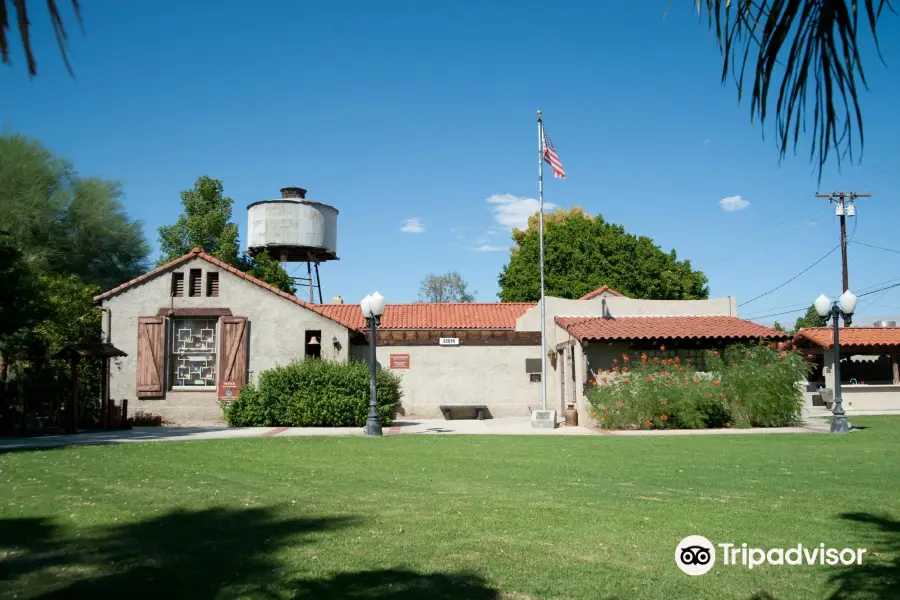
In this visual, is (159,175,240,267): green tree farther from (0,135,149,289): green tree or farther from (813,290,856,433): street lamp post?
(813,290,856,433): street lamp post

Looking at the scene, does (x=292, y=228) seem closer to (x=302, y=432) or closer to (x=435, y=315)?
(x=435, y=315)

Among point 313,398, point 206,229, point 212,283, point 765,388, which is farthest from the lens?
point 206,229

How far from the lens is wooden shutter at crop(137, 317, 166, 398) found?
72.4ft

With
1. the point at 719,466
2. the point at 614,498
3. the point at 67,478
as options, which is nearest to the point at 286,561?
the point at 614,498

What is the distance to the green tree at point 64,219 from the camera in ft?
98.7

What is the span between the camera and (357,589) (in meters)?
4.53

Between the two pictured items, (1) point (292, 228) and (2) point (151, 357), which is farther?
(1) point (292, 228)

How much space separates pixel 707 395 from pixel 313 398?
10.7m

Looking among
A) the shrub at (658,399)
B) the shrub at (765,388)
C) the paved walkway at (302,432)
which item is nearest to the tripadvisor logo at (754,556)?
the paved walkway at (302,432)

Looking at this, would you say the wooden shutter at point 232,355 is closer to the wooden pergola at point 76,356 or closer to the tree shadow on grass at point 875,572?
the wooden pergola at point 76,356

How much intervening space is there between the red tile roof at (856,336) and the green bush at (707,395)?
1096 centimetres

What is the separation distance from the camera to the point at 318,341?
22.9 metres

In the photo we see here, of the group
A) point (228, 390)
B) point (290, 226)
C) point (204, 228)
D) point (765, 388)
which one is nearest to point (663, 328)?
point (765, 388)

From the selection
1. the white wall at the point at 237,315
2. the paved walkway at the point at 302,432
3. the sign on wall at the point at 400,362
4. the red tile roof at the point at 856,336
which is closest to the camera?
the paved walkway at the point at 302,432
